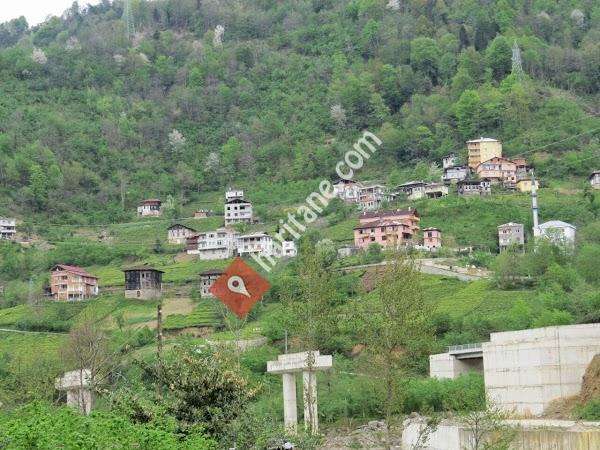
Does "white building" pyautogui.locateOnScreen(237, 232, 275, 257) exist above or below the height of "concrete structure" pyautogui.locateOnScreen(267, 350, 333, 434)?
above

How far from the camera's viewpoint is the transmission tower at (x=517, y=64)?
319 ft

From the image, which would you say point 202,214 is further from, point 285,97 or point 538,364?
point 538,364

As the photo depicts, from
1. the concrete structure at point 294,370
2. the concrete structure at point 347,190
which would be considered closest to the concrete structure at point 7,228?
the concrete structure at point 347,190

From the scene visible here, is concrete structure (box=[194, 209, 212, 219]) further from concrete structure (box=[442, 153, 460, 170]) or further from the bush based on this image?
the bush

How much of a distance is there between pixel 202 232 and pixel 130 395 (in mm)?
58765

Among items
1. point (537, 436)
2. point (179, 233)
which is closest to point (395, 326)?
point (537, 436)

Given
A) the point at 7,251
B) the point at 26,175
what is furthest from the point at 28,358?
the point at 26,175

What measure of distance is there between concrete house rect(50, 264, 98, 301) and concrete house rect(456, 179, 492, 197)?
24.4m

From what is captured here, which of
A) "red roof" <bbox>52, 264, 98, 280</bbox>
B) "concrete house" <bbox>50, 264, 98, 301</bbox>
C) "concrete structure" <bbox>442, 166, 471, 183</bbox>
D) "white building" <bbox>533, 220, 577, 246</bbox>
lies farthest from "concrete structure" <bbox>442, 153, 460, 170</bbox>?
"concrete house" <bbox>50, 264, 98, 301</bbox>

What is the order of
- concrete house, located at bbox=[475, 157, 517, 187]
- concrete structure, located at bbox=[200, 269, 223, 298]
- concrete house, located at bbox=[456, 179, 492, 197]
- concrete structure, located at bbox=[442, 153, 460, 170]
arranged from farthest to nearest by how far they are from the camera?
concrete structure, located at bbox=[442, 153, 460, 170]
concrete house, located at bbox=[475, 157, 517, 187]
concrete house, located at bbox=[456, 179, 492, 197]
concrete structure, located at bbox=[200, 269, 223, 298]

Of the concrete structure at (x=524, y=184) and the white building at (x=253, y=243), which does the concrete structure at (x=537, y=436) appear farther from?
the concrete structure at (x=524, y=184)

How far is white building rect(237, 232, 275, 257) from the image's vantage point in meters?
76.6

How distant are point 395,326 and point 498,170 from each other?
177 ft

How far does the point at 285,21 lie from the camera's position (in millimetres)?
131250
